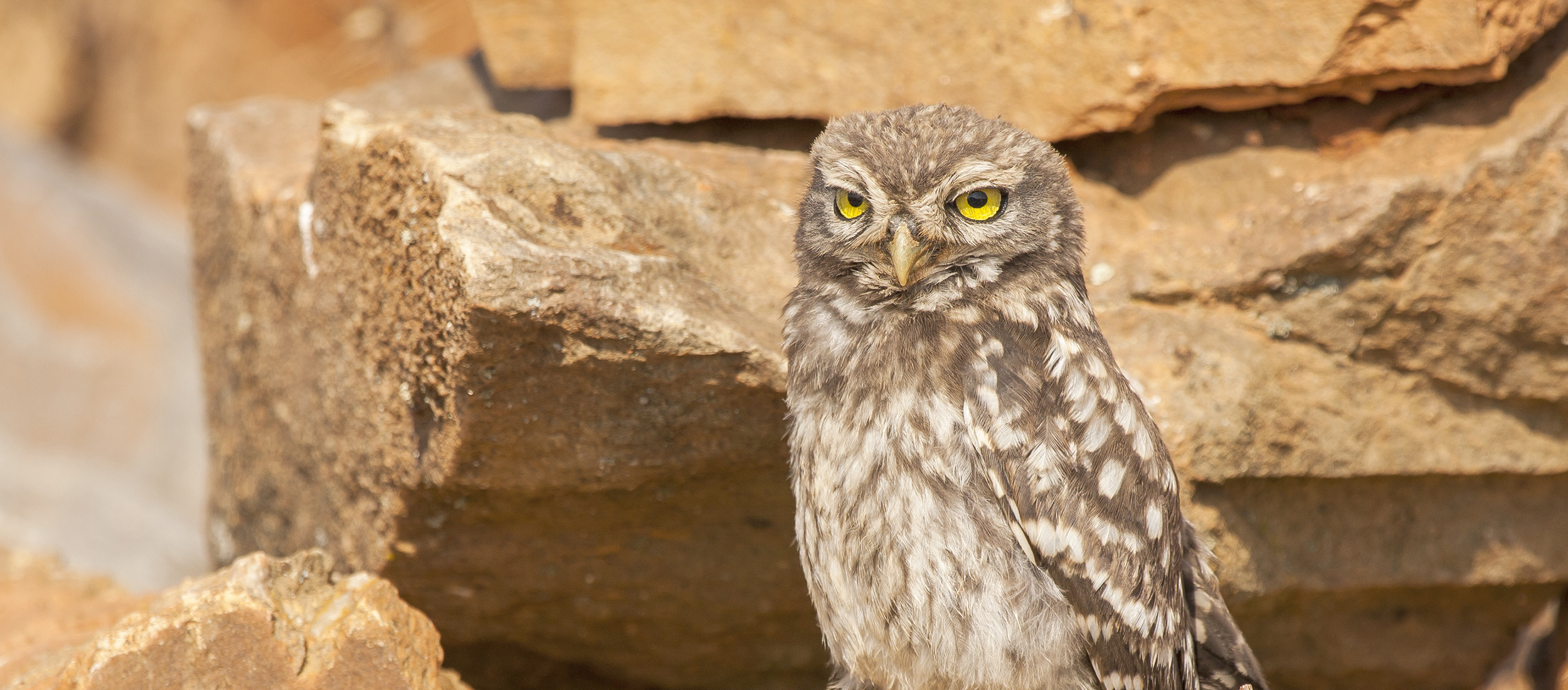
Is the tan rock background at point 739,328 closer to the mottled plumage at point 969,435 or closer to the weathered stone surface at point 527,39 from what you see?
the weathered stone surface at point 527,39

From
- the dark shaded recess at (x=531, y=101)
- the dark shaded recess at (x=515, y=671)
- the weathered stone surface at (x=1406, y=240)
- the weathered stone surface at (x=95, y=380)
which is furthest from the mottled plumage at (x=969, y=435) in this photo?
the weathered stone surface at (x=95, y=380)

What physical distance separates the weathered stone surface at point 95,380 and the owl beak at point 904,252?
16.7 ft

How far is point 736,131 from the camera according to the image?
447 cm

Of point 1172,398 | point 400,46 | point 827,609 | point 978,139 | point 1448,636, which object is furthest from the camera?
point 400,46

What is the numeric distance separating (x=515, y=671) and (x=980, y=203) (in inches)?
111

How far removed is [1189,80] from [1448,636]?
99.1 inches

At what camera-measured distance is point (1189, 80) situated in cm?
379

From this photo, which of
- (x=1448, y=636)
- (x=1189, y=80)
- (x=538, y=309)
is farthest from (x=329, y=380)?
(x=1448, y=636)

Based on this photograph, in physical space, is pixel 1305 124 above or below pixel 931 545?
above

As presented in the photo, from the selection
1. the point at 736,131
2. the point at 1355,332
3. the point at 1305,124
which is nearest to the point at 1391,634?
the point at 1355,332

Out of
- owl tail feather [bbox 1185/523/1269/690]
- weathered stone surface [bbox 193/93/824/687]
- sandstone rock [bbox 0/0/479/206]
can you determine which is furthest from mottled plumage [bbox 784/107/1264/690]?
sandstone rock [bbox 0/0/479/206]

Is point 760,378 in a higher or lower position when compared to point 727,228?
lower

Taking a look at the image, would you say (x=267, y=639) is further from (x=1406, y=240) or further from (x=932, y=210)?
(x=1406, y=240)

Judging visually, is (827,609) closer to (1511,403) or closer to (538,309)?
(538,309)
